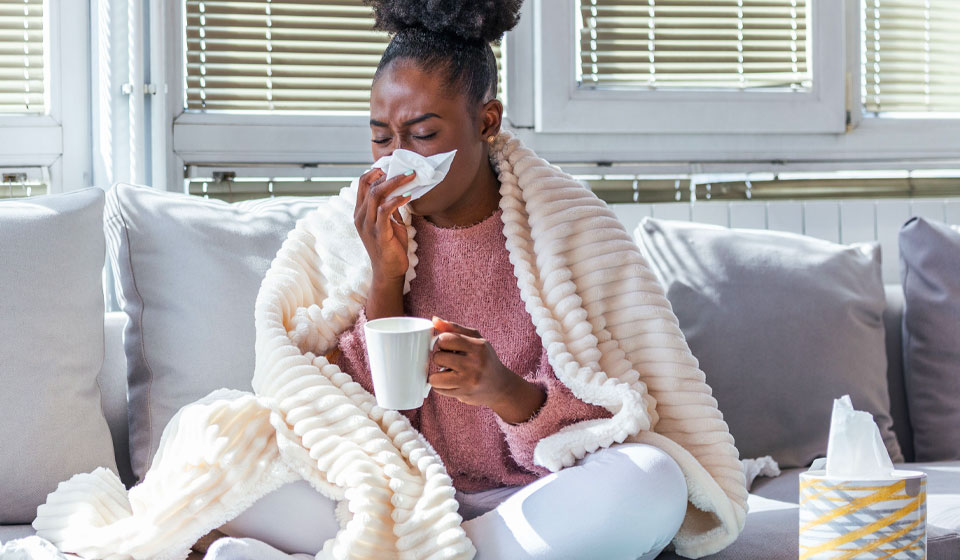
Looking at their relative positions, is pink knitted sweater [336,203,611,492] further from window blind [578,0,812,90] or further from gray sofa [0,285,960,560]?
window blind [578,0,812,90]

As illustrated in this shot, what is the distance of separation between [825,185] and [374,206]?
165 centimetres

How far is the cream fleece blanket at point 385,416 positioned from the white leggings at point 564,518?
30 mm

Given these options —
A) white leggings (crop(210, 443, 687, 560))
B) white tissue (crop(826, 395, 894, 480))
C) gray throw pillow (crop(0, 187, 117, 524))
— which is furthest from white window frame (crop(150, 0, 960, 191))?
white tissue (crop(826, 395, 894, 480))

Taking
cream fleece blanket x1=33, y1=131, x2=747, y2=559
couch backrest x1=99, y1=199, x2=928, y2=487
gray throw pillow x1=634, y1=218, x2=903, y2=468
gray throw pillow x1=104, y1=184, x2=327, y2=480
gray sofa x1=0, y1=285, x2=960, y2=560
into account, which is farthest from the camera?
couch backrest x1=99, y1=199, x2=928, y2=487

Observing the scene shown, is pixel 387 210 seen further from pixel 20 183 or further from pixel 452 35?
pixel 20 183

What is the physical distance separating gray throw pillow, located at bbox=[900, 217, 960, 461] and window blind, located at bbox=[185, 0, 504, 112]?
1.28m

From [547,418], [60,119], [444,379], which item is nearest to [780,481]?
[547,418]

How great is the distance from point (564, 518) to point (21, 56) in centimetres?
166

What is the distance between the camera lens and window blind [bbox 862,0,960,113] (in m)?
2.70

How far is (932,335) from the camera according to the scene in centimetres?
214

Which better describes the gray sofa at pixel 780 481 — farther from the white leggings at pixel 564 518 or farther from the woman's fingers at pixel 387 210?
the woman's fingers at pixel 387 210

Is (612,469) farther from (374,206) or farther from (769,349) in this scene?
(769,349)

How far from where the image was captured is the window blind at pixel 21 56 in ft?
7.24

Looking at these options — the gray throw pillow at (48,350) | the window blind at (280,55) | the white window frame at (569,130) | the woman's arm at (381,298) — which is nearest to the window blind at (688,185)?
the white window frame at (569,130)
